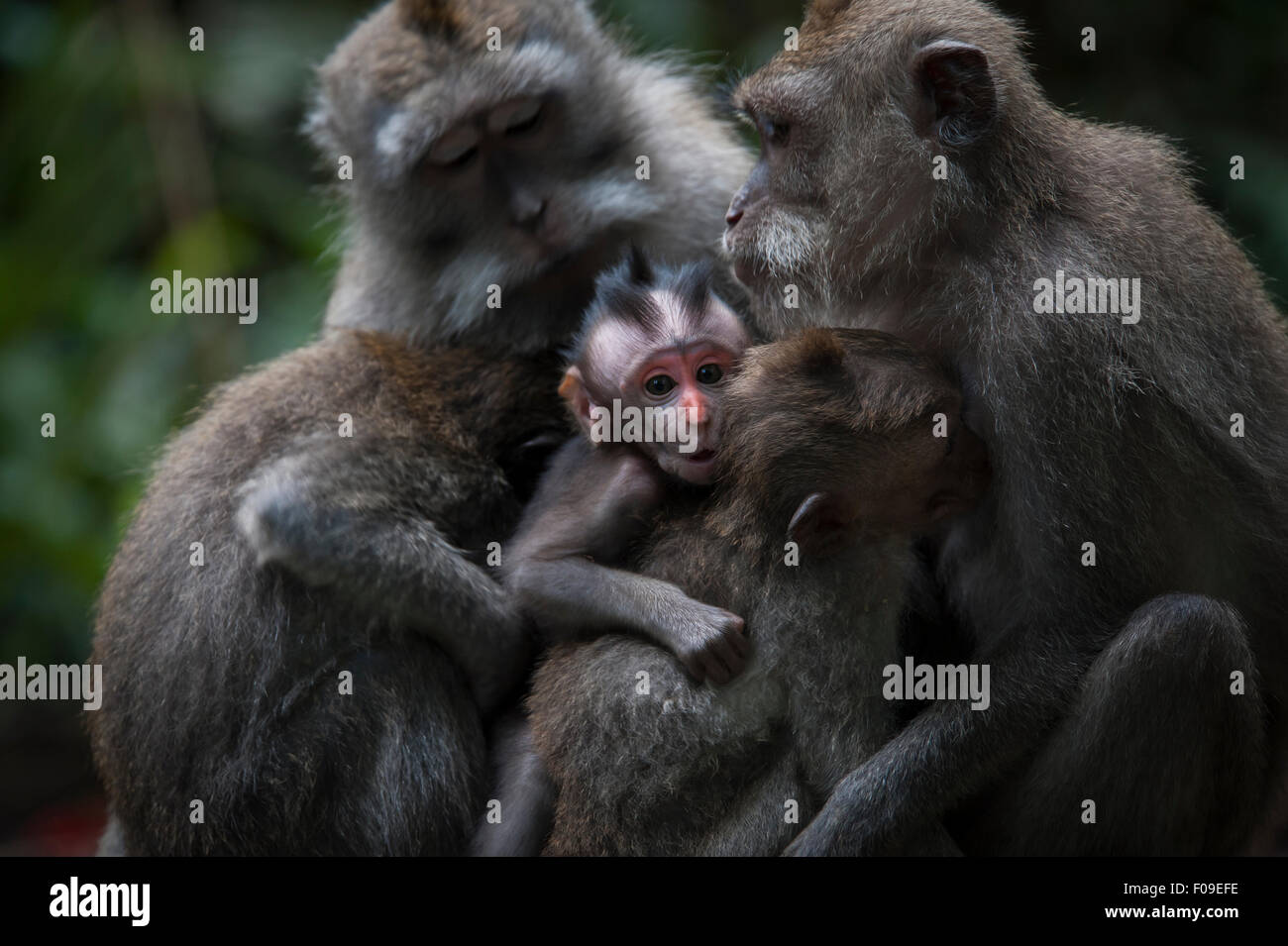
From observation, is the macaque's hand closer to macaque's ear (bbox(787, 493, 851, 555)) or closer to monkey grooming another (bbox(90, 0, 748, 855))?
macaque's ear (bbox(787, 493, 851, 555))

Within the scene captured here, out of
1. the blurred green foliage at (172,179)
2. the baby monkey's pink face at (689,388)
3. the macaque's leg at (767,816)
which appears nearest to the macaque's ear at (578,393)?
the baby monkey's pink face at (689,388)

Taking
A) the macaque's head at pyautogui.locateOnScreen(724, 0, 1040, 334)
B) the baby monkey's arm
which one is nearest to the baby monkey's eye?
the baby monkey's arm

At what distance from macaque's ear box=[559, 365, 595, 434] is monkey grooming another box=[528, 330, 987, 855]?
79cm

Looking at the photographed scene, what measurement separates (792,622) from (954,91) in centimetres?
166

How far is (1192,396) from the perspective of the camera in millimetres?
4207

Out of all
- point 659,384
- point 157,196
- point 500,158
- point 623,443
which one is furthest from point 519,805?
point 157,196

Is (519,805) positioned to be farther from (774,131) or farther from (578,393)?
(774,131)

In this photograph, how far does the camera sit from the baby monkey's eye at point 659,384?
4.77m

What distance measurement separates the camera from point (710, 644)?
4.14 m

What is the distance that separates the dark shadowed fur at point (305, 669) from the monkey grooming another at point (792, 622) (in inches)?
27.8

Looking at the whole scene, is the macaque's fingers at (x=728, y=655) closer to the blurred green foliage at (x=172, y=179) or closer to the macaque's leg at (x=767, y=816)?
the macaque's leg at (x=767, y=816)

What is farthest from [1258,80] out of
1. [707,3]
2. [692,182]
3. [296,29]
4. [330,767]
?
[330,767]
